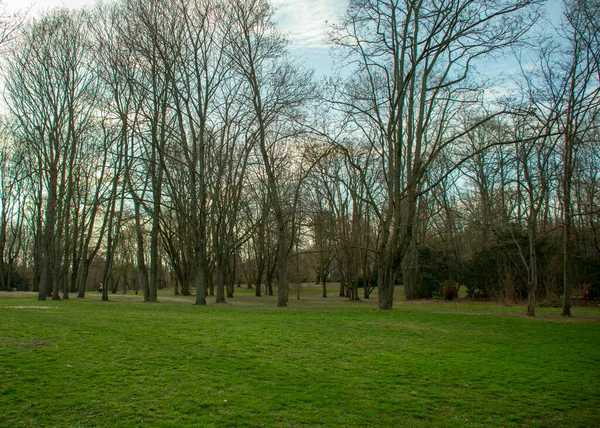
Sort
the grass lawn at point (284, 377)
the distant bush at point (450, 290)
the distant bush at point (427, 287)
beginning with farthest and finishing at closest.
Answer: the distant bush at point (427, 287), the distant bush at point (450, 290), the grass lawn at point (284, 377)

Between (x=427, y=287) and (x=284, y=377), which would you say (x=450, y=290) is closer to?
(x=427, y=287)

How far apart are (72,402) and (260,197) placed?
97.8 feet

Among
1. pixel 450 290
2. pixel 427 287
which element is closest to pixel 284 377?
pixel 450 290

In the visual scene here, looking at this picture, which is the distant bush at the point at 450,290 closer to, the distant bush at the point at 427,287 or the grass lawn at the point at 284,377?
the distant bush at the point at 427,287

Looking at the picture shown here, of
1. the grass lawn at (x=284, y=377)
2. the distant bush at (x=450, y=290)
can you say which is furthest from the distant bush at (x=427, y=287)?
→ the grass lawn at (x=284, y=377)

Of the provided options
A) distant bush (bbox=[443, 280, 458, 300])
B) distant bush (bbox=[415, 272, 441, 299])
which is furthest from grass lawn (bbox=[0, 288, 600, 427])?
distant bush (bbox=[415, 272, 441, 299])

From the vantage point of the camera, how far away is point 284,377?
6824 millimetres

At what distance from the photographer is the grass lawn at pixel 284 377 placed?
522 centimetres

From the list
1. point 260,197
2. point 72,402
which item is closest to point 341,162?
point 260,197

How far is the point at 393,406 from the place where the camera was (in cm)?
572

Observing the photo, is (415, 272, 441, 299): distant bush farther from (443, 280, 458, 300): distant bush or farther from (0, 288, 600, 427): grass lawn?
(0, 288, 600, 427): grass lawn

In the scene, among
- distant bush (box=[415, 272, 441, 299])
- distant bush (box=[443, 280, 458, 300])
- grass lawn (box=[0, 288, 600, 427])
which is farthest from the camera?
distant bush (box=[415, 272, 441, 299])

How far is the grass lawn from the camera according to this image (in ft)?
17.1

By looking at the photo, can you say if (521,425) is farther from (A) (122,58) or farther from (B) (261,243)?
(B) (261,243)
